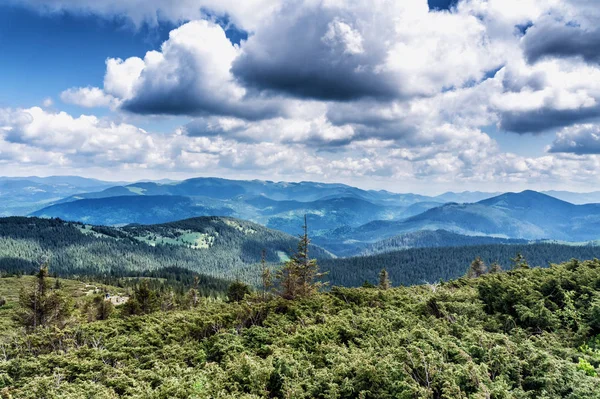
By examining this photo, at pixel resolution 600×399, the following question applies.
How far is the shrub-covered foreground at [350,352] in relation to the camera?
14.1 meters

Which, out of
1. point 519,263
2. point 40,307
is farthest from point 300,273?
point 519,263

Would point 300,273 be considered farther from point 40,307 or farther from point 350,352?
point 40,307

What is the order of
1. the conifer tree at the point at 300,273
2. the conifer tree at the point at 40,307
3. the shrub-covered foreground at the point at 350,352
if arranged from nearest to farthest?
the shrub-covered foreground at the point at 350,352 → the conifer tree at the point at 40,307 → the conifer tree at the point at 300,273

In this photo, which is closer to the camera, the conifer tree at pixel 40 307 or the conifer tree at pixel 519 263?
the conifer tree at pixel 40 307

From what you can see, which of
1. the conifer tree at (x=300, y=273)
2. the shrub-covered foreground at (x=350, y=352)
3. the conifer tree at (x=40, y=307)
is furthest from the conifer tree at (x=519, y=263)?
the conifer tree at (x=40, y=307)

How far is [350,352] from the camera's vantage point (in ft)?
69.0

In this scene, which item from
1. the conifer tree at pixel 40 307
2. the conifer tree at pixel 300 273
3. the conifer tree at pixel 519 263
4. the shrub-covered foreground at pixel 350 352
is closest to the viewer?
the shrub-covered foreground at pixel 350 352

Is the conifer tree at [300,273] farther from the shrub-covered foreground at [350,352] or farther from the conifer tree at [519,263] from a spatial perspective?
the conifer tree at [519,263]

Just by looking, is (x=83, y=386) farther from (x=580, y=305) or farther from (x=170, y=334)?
(x=580, y=305)

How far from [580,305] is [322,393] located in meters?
18.9

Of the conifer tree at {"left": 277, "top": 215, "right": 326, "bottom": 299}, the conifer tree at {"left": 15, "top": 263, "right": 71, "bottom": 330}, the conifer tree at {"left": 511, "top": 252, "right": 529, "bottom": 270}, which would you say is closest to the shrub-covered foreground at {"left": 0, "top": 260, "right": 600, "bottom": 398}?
the conifer tree at {"left": 277, "top": 215, "right": 326, "bottom": 299}

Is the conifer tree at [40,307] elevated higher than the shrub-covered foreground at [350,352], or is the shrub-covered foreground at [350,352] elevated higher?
the shrub-covered foreground at [350,352]

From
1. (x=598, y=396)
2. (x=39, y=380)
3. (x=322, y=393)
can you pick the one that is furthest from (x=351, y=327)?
(x=39, y=380)

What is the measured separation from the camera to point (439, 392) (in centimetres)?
1355
